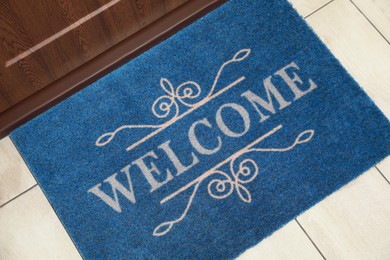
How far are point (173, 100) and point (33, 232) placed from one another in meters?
0.62

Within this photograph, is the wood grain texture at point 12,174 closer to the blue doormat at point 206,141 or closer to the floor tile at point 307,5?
the blue doormat at point 206,141

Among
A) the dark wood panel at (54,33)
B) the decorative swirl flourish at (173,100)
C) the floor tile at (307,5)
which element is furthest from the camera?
the floor tile at (307,5)

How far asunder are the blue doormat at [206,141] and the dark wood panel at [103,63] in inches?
1.2

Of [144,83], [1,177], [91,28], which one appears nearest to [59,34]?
[91,28]

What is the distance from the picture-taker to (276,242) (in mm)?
1360

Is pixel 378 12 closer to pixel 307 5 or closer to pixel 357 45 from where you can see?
pixel 357 45

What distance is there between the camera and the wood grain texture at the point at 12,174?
141 cm

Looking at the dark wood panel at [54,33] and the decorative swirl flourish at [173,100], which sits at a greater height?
the dark wood panel at [54,33]

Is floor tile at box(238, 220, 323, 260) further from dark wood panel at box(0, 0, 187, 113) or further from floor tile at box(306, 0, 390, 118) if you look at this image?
dark wood panel at box(0, 0, 187, 113)

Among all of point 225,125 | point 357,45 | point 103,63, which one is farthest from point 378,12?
point 103,63

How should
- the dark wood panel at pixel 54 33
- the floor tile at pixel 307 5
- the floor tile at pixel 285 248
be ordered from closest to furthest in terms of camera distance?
the dark wood panel at pixel 54 33, the floor tile at pixel 285 248, the floor tile at pixel 307 5

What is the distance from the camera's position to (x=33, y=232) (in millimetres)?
1375

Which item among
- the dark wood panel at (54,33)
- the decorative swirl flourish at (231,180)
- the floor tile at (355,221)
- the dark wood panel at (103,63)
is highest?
the dark wood panel at (54,33)

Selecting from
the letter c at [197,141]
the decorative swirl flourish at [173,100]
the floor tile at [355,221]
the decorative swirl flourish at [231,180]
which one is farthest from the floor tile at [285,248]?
the decorative swirl flourish at [173,100]
